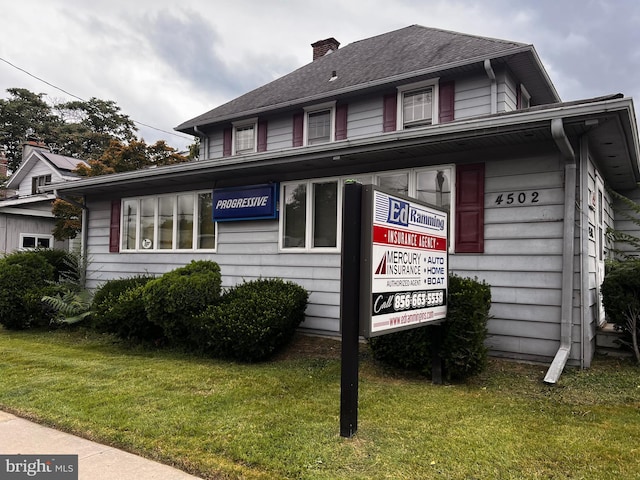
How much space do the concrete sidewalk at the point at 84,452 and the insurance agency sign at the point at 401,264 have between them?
1.69 metres

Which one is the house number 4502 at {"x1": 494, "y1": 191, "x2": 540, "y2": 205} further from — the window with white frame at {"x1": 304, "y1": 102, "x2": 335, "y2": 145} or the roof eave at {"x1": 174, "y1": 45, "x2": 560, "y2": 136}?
the window with white frame at {"x1": 304, "y1": 102, "x2": 335, "y2": 145}

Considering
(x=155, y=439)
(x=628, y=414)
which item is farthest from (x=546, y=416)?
(x=155, y=439)

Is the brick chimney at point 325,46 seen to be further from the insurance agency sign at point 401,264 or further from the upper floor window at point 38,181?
the upper floor window at point 38,181

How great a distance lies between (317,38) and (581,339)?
13.4 m

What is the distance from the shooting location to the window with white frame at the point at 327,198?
6359 millimetres

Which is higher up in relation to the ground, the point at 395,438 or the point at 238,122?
the point at 238,122

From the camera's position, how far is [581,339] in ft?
17.2

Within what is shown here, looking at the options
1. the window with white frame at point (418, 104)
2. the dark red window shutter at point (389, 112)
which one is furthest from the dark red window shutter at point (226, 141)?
the window with white frame at point (418, 104)

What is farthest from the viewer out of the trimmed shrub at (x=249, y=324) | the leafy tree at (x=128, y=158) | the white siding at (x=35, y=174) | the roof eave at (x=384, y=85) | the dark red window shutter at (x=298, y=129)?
the white siding at (x=35, y=174)

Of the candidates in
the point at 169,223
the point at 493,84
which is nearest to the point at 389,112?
the point at 493,84

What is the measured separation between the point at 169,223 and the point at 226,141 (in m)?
4.26

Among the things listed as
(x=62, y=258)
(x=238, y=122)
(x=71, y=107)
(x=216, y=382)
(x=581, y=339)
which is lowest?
(x=216, y=382)

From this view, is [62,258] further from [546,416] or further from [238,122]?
[546,416]

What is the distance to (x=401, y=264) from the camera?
12.4 ft
